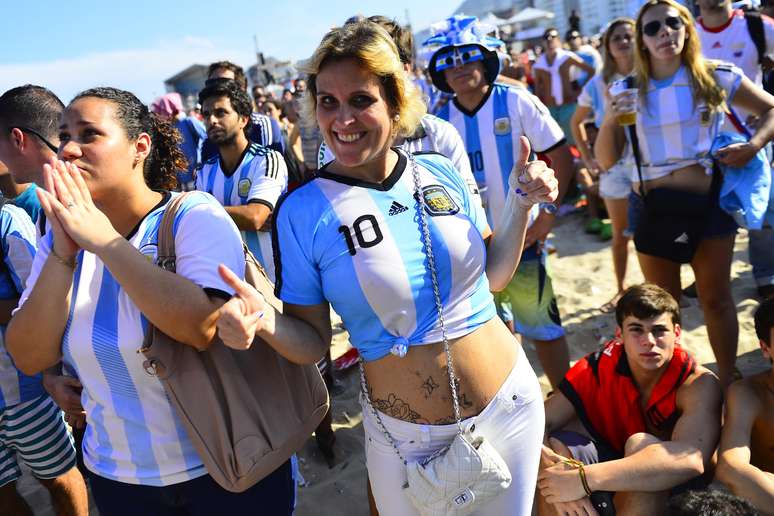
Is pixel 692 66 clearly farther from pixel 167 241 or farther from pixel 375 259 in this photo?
pixel 167 241

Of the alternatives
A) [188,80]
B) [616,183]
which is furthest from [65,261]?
[188,80]

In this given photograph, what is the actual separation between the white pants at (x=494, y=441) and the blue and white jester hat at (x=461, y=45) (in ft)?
5.94

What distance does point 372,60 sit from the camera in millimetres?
1672

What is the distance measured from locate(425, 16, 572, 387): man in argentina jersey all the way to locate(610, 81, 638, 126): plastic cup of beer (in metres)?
0.34

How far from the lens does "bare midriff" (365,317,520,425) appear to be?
5.64 ft

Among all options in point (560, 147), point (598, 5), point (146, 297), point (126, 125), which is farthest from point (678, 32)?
point (598, 5)

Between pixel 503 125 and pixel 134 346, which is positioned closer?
pixel 134 346

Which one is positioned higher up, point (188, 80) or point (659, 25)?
point (188, 80)

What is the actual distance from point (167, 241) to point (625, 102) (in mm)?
2548

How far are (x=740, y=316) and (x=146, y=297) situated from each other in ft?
14.6

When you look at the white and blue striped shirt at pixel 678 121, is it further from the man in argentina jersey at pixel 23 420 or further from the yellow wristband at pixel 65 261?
the man in argentina jersey at pixel 23 420

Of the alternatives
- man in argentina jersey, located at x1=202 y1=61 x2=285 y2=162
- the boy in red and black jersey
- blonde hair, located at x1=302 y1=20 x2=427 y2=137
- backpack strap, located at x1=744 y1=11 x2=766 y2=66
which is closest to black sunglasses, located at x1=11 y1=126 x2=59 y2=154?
blonde hair, located at x1=302 y1=20 x2=427 y2=137

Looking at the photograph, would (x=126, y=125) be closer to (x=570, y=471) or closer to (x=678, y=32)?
(x=570, y=471)

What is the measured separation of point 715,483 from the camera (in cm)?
242
